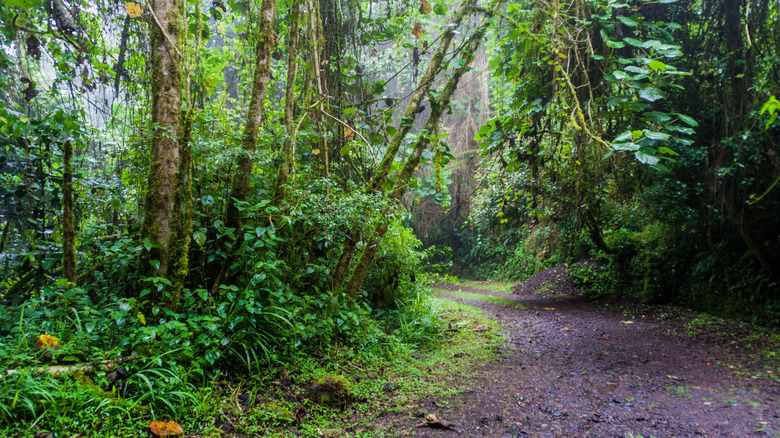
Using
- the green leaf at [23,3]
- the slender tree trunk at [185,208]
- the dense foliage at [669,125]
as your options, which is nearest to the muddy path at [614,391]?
the dense foliage at [669,125]

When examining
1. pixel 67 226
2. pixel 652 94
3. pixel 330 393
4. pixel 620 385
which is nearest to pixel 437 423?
pixel 330 393

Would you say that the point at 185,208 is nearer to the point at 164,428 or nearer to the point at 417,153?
the point at 164,428

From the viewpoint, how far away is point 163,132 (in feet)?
9.41

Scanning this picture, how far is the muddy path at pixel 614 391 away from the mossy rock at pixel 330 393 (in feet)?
1.31

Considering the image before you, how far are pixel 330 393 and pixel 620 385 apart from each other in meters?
2.31

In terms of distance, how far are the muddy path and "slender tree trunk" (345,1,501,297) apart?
1.46 m

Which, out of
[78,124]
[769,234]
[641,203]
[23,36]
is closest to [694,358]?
[769,234]

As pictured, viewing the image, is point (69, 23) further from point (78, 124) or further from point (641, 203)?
point (641, 203)

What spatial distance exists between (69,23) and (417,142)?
3034mm

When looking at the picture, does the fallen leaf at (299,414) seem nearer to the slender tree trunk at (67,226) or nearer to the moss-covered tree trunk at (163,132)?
the moss-covered tree trunk at (163,132)

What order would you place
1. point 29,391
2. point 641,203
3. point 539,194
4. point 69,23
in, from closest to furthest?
point 29,391 → point 69,23 → point 641,203 → point 539,194

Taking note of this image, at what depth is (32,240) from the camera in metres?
3.16

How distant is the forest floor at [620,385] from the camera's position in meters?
2.40

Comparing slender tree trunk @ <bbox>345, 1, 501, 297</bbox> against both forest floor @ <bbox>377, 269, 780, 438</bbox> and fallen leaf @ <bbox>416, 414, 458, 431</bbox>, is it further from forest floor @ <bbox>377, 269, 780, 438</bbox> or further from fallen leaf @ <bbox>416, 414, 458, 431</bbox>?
fallen leaf @ <bbox>416, 414, 458, 431</bbox>
